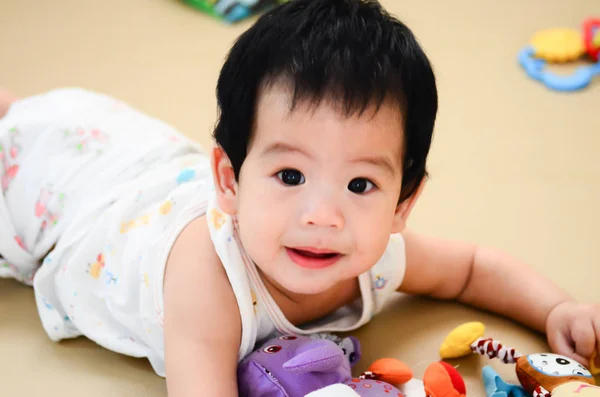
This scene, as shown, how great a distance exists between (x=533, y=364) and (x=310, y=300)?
0.89 feet

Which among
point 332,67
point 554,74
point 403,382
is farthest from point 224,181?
point 554,74

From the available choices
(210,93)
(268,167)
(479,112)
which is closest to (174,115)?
(210,93)

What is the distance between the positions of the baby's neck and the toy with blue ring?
0.79m

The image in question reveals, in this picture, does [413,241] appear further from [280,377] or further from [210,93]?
[210,93]

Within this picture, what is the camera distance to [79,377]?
3.05 ft

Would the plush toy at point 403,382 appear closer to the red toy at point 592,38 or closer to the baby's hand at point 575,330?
the baby's hand at point 575,330

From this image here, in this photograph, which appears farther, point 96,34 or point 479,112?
point 96,34

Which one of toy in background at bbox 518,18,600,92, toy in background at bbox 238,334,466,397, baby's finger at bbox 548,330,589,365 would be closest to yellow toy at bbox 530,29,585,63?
toy in background at bbox 518,18,600,92

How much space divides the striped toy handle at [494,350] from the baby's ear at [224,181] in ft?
1.13

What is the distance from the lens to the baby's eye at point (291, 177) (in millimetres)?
728

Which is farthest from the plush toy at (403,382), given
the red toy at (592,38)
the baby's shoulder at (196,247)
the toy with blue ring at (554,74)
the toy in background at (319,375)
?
the red toy at (592,38)

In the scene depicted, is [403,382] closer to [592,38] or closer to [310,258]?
[310,258]

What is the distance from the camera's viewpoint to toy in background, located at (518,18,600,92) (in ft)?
4.99

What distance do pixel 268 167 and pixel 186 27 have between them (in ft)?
3.53
